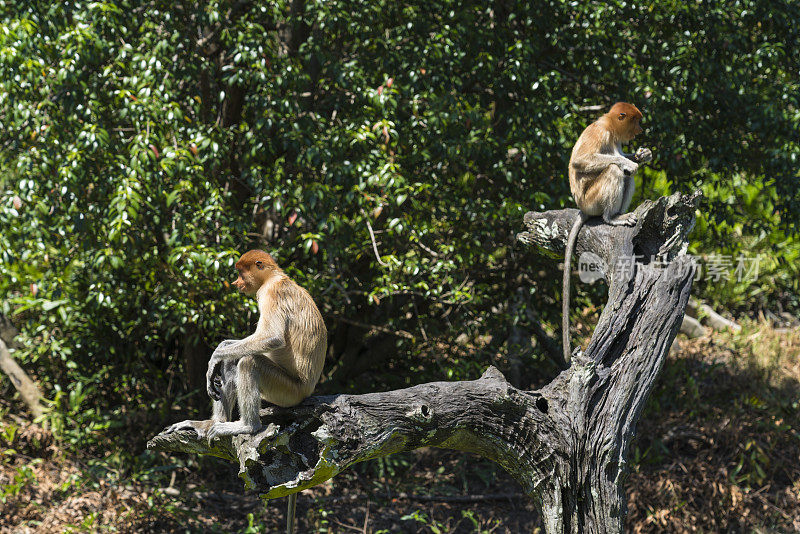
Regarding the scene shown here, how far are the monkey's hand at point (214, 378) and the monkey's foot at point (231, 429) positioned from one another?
0.48 feet

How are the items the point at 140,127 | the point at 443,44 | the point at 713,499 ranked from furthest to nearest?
the point at 713,499
the point at 443,44
the point at 140,127

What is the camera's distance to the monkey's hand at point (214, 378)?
3002 mm

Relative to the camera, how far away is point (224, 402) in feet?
9.91

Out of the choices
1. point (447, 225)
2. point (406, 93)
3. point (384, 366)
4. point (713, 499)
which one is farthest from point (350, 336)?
point (713, 499)

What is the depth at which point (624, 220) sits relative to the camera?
422cm

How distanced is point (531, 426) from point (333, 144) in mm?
2480

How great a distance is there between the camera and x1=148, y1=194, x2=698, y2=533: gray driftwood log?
2803 millimetres

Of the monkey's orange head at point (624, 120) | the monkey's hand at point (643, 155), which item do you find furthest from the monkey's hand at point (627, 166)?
the monkey's orange head at point (624, 120)

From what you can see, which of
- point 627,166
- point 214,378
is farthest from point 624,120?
point 214,378

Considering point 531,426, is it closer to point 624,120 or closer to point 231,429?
point 231,429

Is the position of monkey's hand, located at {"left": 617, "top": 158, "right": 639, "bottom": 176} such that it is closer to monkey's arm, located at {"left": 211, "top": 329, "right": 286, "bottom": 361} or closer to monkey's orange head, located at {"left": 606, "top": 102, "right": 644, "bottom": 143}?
monkey's orange head, located at {"left": 606, "top": 102, "right": 644, "bottom": 143}

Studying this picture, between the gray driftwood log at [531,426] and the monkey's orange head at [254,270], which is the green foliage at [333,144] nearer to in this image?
the monkey's orange head at [254,270]

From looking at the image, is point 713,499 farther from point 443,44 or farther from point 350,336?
point 443,44

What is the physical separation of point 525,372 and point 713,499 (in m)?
1.85
